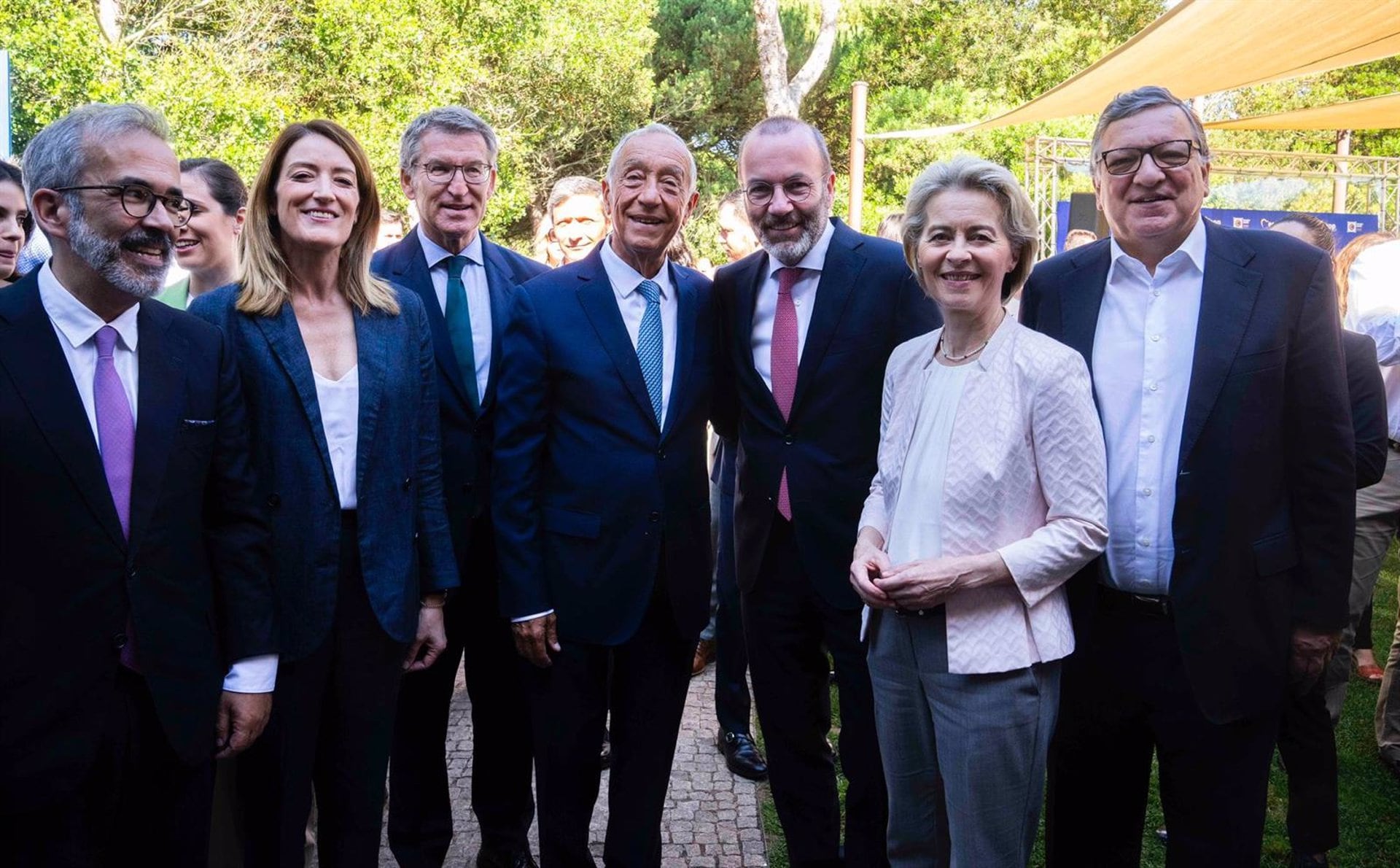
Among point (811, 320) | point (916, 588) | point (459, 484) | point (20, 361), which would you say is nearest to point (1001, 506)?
point (916, 588)

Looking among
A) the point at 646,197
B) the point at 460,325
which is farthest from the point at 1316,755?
the point at 460,325

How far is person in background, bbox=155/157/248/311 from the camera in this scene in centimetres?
357

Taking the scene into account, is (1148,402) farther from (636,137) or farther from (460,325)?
(460,325)

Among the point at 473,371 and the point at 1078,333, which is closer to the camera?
the point at 1078,333

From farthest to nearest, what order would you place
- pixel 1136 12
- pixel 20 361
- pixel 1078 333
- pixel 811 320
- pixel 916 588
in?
pixel 1136 12 → pixel 811 320 → pixel 1078 333 → pixel 916 588 → pixel 20 361

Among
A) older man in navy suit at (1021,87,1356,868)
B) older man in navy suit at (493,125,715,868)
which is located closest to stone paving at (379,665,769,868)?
older man in navy suit at (493,125,715,868)

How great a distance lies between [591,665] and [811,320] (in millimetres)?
1197

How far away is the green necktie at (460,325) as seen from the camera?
3.42m

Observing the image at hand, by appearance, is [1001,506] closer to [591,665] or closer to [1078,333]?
[1078,333]

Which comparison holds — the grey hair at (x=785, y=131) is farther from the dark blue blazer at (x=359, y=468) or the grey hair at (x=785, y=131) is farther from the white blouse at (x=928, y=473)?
the dark blue blazer at (x=359, y=468)

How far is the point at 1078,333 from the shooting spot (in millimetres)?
2672

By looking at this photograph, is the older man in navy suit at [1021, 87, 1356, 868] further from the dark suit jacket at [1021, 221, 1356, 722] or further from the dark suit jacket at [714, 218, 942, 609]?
the dark suit jacket at [714, 218, 942, 609]

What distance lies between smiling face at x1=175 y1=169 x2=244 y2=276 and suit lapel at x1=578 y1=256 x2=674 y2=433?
1.35 metres

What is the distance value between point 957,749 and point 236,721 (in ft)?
5.43
